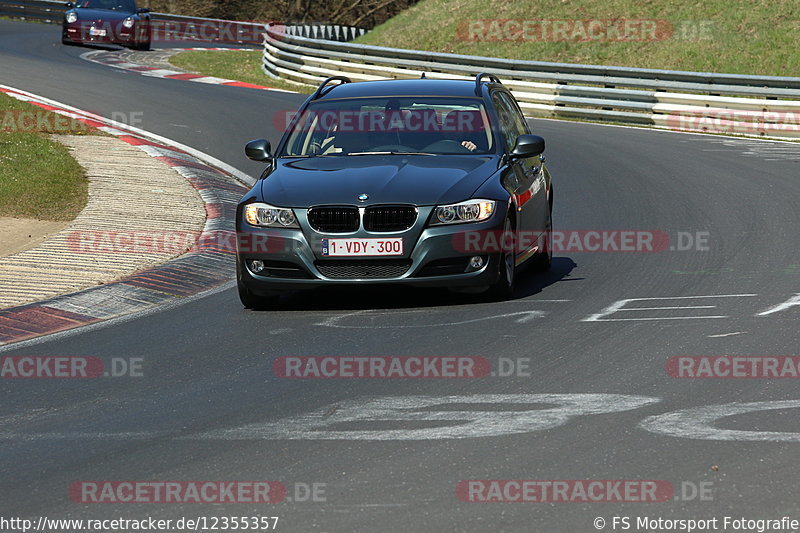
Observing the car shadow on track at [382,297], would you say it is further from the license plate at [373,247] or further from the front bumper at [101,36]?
the front bumper at [101,36]

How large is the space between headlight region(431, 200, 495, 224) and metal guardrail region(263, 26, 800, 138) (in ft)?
50.0

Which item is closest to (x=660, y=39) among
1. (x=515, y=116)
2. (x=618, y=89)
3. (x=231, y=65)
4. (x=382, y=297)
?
(x=618, y=89)

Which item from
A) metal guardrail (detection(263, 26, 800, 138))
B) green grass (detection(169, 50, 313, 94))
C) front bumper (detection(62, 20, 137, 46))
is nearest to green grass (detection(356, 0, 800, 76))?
green grass (detection(169, 50, 313, 94))

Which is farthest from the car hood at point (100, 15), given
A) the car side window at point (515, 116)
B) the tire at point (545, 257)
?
the tire at point (545, 257)

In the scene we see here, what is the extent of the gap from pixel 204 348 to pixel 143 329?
843 mm

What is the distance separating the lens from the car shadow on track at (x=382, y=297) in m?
9.94

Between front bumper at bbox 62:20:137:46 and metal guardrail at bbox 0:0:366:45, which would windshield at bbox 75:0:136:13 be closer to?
front bumper at bbox 62:20:137:46

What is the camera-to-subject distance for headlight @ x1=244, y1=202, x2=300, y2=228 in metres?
9.67

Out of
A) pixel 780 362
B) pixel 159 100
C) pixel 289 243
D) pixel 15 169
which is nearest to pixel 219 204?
pixel 15 169

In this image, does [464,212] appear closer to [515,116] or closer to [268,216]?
[268,216]

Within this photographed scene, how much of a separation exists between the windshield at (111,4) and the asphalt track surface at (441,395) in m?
24.9

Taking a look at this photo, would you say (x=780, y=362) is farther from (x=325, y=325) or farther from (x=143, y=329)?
(x=143, y=329)

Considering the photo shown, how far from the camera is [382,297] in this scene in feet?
34.0

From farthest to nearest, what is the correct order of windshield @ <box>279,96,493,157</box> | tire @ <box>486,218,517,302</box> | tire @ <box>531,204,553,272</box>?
tire @ <box>531,204,553,272</box>, windshield @ <box>279,96,493,157</box>, tire @ <box>486,218,517,302</box>
